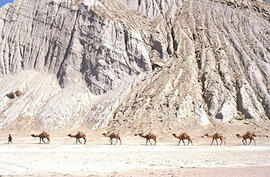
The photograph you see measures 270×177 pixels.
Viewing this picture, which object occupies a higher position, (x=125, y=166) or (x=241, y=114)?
(x=241, y=114)

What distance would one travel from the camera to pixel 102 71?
43.6 meters

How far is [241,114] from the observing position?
1430 inches

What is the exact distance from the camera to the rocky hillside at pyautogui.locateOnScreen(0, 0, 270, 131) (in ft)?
120

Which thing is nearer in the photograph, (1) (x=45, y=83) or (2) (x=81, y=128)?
(2) (x=81, y=128)

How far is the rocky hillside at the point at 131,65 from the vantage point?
36.6m

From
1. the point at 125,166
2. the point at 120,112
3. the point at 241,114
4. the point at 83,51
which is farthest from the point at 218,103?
the point at 125,166

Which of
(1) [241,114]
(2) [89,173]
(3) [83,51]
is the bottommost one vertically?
(2) [89,173]

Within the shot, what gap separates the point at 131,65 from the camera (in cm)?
4478

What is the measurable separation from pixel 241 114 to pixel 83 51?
25.7 m

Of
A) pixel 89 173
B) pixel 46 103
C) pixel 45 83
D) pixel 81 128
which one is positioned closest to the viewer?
pixel 89 173

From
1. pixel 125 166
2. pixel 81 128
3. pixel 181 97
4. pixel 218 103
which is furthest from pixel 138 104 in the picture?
pixel 125 166

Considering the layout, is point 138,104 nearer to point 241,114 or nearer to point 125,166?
point 241,114

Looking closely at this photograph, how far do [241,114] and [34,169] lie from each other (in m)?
30.6

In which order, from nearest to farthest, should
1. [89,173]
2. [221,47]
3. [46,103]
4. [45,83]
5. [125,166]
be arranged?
[89,173] < [125,166] < [46,103] < [45,83] < [221,47]
